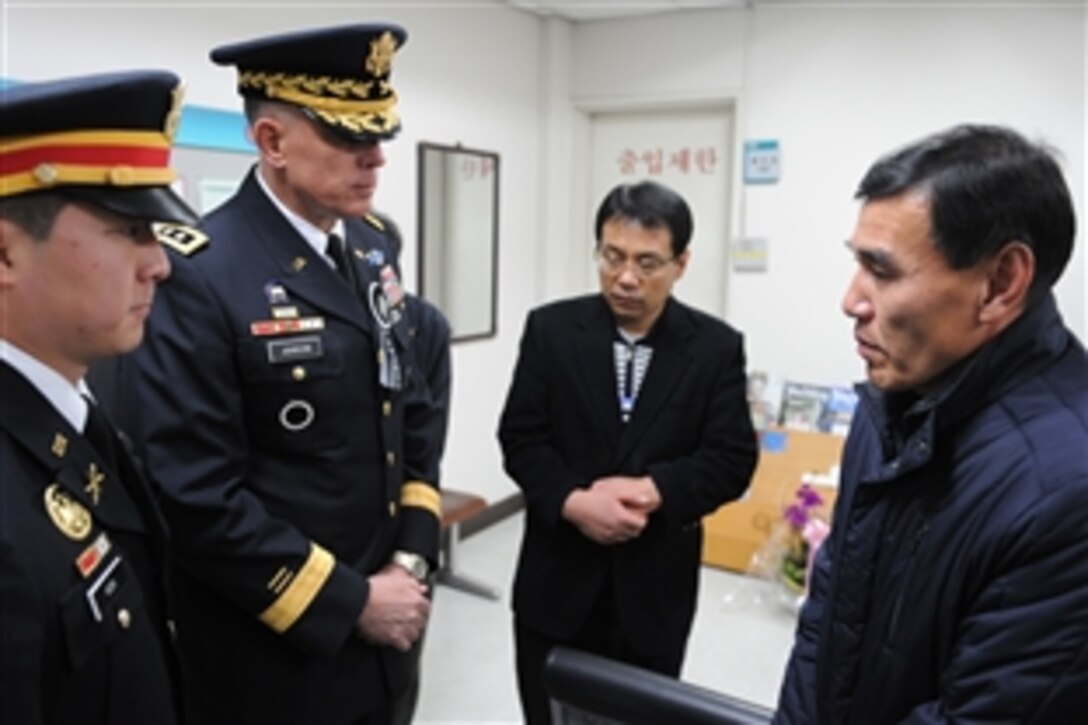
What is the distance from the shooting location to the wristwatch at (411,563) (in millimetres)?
1449

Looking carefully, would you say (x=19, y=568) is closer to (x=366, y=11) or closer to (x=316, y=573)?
(x=316, y=573)

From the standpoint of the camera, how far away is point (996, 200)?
92 centimetres

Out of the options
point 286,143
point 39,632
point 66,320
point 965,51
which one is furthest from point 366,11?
point 39,632

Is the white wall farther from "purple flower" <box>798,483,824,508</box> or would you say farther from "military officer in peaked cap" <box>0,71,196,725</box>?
"military officer in peaked cap" <box>0,71,196,725</box>

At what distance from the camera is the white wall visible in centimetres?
350

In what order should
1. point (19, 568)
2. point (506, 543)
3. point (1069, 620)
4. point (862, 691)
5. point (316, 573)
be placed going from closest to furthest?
1. point (19, 568)
2. point (1069, 620)
3. point (862, 691)
4. point (316, 573)
5. point (506, 543)

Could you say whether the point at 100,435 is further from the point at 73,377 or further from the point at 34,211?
the point at 34,211

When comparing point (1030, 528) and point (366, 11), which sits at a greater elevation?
point (366, 11)

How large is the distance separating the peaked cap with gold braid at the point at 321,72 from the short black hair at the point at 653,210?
1.97ft

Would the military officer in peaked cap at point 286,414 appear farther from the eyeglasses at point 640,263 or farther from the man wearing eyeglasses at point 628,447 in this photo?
the eyeglasses at point 640,263

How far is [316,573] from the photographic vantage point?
49.6 inches

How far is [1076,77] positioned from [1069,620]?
11.2ft

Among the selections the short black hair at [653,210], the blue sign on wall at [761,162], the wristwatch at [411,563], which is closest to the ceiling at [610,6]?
the blue sign on wall at [761,162]

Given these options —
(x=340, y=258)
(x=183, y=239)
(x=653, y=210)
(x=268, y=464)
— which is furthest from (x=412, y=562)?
(x=653, y=210)
